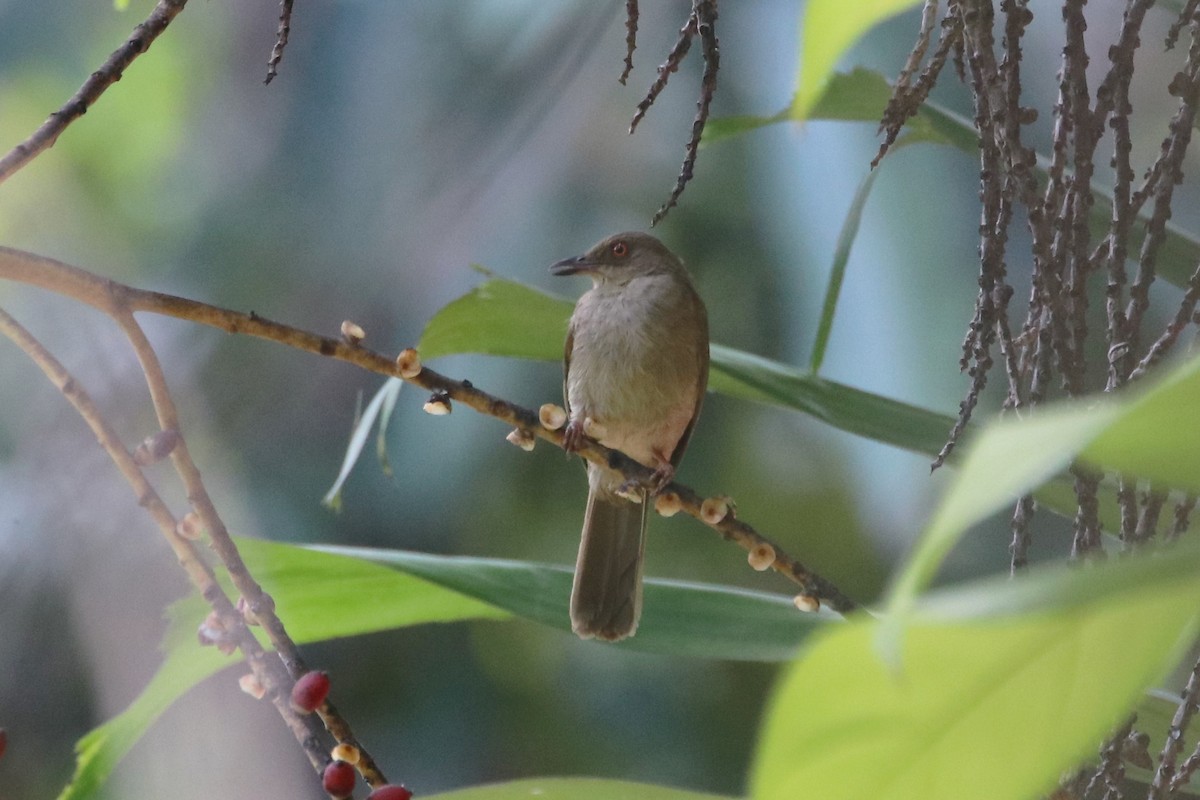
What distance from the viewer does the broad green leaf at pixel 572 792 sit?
2.91 feet

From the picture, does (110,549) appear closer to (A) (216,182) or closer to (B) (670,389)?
(A) (216,182)

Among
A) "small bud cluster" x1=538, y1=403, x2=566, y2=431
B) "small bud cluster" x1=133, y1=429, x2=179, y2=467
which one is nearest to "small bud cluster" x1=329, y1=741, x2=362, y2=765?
"small bud cluster" x1=133, y1=429, x2=179, y2=467

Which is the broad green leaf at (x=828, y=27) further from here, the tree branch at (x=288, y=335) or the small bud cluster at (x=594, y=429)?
the small bud cluster at (x=594, y=429)

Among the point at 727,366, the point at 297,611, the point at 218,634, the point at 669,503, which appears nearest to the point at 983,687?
the point at 218,634

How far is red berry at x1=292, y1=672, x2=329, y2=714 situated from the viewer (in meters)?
0.63

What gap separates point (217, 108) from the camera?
9.02 ft

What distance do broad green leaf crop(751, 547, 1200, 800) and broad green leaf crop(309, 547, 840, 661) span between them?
0.72 m

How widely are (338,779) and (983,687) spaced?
0.42 m

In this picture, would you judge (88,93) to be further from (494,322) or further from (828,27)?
(494,322)

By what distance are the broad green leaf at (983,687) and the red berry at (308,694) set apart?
0.40m

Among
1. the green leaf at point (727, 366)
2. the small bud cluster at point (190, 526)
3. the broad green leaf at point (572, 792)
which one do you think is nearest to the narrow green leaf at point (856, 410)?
the green leaf at point (727, 366)

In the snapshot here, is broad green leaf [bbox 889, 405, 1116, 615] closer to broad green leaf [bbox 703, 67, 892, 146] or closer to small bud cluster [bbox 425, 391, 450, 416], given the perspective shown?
small bud cluster [bbox 425, 391, 450, 416]

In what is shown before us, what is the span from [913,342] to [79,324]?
1.96m

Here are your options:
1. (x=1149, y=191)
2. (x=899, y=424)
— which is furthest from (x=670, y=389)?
(x=1149, y=191)
